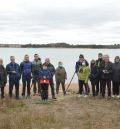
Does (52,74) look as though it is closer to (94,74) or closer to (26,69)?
(26,69)

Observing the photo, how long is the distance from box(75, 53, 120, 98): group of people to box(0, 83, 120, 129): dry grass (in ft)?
2.08

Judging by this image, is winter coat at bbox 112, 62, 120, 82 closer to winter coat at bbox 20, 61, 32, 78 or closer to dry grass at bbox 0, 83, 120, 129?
dry grass at bbox 0, 83, 120, 129

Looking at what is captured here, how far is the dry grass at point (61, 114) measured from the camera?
10.7 metres

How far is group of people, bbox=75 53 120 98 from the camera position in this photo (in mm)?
15117

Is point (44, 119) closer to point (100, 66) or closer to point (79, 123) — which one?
point (79, 123)

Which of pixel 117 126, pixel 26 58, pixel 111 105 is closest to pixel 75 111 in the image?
pixel 111 105

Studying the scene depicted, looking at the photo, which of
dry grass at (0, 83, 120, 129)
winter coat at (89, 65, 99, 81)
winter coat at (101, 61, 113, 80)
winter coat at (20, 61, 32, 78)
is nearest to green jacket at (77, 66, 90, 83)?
winter coat at (89, 65, 99, 81)

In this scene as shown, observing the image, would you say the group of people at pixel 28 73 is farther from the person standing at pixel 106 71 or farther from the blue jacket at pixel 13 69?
the person standing at pixel 106 71

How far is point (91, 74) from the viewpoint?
51.9 ft

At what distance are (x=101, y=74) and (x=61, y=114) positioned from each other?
3610 millimetres

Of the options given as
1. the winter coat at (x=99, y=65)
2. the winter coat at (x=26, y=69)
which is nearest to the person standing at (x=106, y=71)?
the winter coat at (x=99, y=65)

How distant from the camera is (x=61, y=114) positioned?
12.4 m

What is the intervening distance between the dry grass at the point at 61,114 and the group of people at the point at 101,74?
0.63 m

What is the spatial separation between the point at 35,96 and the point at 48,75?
6.06 feet
